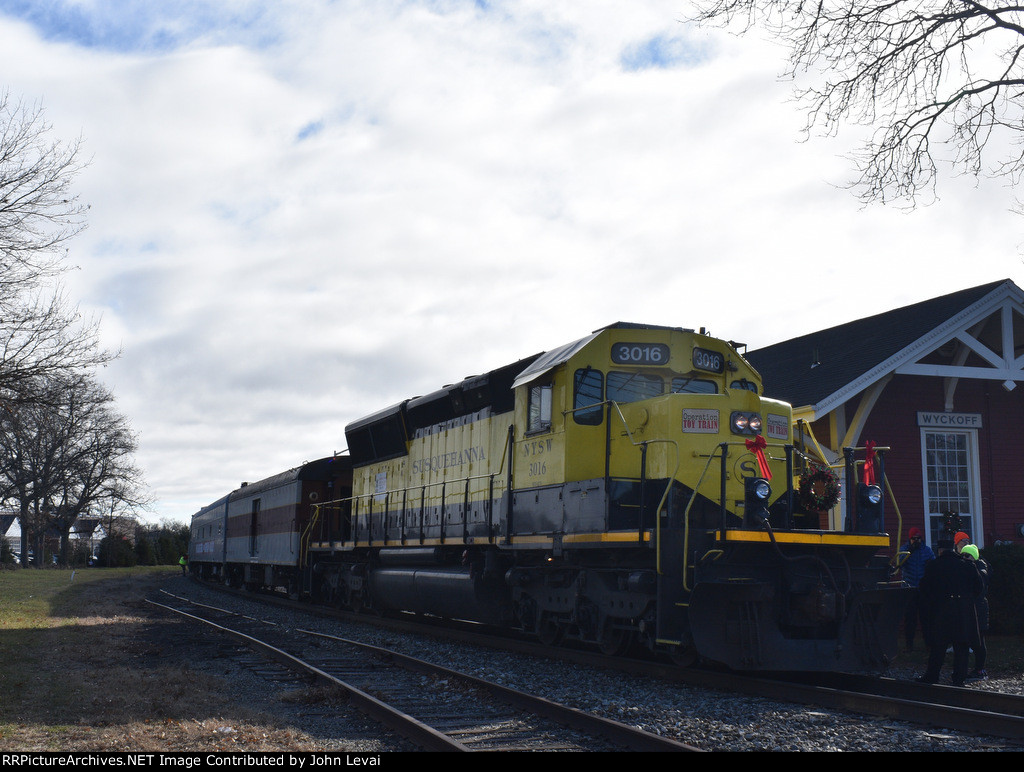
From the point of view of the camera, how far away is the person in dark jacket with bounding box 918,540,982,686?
903 cm

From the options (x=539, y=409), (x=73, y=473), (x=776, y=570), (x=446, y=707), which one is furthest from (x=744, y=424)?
(x=73, y=473)

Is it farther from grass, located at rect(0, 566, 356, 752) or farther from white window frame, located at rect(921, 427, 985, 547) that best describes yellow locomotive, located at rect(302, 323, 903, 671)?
white window frame, located at rect(921, 427, 985, 547)

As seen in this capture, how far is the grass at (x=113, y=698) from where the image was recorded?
627 centimetres

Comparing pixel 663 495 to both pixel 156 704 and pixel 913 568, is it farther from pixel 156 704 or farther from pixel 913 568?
pixel 156 704

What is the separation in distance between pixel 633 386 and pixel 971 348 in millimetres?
8566

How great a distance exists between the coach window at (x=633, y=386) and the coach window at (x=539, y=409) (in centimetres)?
82

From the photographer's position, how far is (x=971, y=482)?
54.1ft

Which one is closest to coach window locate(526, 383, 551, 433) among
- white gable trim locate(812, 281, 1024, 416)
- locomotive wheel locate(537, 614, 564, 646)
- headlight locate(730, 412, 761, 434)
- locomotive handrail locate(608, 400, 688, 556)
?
locomotive handrail locate(608, 400, 688, 556)

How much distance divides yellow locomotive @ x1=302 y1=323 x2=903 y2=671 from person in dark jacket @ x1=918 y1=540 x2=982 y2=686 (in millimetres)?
658

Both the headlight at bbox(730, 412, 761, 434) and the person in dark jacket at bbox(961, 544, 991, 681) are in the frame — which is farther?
the headlight at bbox(730, 412, 761, 434)

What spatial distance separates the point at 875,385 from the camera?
15508 mm

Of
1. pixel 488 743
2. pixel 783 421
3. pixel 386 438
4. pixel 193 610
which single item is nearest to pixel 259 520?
pixel 193 610

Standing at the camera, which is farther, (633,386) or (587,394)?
(633,386)

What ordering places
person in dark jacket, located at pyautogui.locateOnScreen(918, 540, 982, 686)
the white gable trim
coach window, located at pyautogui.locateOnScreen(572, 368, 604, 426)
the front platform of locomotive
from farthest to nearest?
the white gable trim
coach window, located at pyautogui.locateOnScreen(572, 368, 604, 426)
person in dark jacket, located at pyautogui.locateOnScreen(918, 540, 982, 686)
the front platform of locomotive
